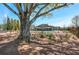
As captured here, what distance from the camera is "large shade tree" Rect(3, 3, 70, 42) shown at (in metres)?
3.86

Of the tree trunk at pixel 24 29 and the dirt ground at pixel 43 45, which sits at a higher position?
the tree trunk at pixel 24 29

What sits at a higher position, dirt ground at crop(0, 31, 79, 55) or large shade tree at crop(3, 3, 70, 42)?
large shade tree at crop(3, 3, 70, 42)

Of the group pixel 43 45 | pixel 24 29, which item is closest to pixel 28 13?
pixel 24 29

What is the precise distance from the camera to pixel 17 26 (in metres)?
3.86

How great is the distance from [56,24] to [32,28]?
0.20 metres

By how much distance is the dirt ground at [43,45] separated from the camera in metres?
3.85

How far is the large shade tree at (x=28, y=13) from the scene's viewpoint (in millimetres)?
3855

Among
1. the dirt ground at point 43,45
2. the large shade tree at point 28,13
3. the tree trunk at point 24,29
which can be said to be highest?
the large shade tree at point 28,13

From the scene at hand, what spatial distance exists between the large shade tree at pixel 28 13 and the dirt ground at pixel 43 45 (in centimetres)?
7

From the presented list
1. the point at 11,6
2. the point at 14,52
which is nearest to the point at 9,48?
the point at 14,52

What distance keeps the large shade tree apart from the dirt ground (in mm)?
65

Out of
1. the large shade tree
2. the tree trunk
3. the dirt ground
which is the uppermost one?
the large shade tree

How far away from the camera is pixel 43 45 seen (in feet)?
12.7

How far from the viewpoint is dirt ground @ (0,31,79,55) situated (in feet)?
12.6
